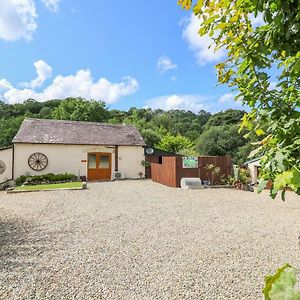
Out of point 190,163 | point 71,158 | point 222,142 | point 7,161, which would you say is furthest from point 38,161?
point 222,142

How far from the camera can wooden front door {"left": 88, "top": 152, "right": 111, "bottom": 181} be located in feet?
74.4

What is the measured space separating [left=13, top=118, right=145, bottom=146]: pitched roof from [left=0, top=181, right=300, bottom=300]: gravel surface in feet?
39.8

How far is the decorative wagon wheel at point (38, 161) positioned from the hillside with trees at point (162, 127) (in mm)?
15320

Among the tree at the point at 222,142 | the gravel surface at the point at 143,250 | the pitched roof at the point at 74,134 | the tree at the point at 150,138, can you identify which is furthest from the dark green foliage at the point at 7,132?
the gravel surface at the point at 143,250

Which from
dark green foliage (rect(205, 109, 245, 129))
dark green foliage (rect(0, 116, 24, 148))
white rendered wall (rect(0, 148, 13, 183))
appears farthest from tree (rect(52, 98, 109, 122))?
white rendered wall (rect(0, 148, 13, 183))

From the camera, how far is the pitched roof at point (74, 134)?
70.9ft

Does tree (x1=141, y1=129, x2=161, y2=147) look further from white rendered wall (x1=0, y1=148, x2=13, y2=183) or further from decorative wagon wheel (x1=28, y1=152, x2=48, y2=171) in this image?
white rendered wall (x1=0, y1=148, x2=13, y2=183)

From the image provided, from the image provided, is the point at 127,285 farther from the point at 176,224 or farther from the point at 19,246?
the point at 176,224

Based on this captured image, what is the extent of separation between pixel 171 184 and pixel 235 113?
35.0 meters

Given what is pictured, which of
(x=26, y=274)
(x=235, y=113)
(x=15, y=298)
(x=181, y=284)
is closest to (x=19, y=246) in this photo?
(x=26, y=274)

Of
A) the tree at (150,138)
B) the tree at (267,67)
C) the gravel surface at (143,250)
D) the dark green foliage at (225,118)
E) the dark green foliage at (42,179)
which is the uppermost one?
the dark green foliage at (225,118)

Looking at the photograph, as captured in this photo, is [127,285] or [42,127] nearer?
[127,285]

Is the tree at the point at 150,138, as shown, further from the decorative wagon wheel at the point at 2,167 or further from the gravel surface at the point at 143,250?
the gravel surface at the point at 143,250

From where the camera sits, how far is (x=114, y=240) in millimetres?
6145
